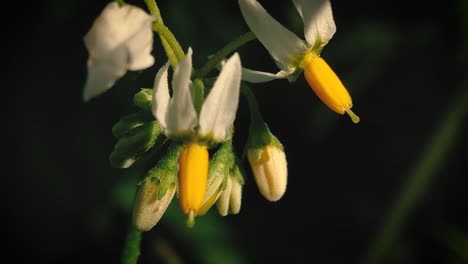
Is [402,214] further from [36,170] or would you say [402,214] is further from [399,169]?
[36,170]

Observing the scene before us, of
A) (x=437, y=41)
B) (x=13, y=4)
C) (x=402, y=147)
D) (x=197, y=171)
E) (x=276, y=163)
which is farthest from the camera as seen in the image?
(x=402, y=147)

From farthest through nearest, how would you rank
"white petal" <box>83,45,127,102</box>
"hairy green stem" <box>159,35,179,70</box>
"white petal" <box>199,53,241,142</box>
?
"hairy green stem" <box>159,35,179,70</box>
"white petal" <box>199,53,241,142</box>
"white petal" <box>83,45,127,102</box>

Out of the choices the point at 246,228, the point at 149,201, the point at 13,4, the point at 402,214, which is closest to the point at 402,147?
the point at 402,214

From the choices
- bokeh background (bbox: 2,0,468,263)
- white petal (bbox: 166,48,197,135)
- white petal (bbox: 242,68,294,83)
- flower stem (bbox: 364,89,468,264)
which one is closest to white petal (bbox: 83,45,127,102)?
white petal (bbox: 166,48,197,135)

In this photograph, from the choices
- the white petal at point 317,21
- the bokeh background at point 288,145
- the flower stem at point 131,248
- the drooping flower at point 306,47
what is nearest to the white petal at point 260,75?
the drooping flower at point 306,47

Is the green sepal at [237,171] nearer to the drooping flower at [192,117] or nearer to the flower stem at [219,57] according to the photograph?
the drooping flower at [192,117]

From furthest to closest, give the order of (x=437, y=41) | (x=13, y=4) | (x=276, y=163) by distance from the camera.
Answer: (x=437, y=41)
(x=13, y=4)
(x=276, y=163)

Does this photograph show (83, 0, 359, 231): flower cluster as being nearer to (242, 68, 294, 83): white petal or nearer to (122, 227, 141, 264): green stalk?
(242, 68, 294, 83): white petal
